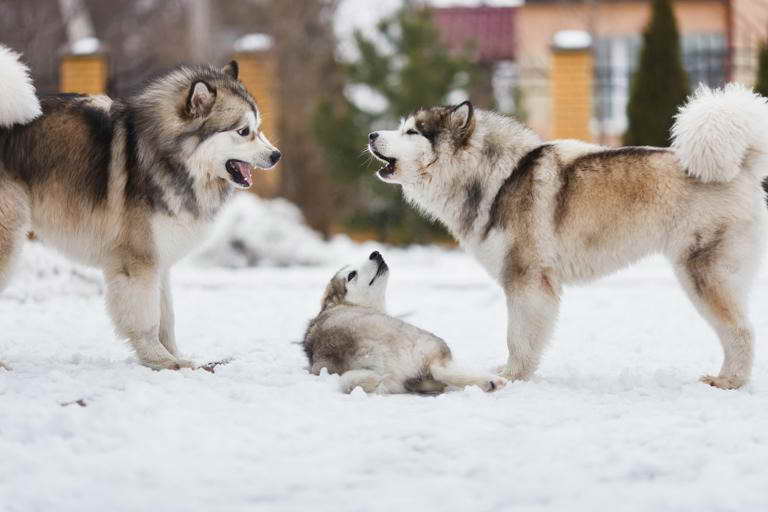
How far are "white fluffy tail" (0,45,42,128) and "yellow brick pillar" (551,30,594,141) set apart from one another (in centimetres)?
1311

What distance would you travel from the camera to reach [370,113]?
1588 centimetres

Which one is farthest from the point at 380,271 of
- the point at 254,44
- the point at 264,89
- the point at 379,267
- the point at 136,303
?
the point at 264,89

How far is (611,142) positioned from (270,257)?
324 inches

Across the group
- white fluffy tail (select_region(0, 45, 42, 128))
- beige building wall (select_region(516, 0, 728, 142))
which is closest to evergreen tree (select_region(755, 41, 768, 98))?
beige building wall (select_region(516, 0, 728, 142))

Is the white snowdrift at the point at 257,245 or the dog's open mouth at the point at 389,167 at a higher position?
the dog's open mouth at the point at 389,167

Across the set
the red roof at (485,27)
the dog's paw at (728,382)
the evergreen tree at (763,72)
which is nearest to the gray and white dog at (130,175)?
the dog's paw at (728,382)

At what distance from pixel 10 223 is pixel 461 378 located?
250 cm

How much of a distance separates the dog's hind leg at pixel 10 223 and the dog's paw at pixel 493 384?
2573mm

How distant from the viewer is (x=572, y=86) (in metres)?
17.4

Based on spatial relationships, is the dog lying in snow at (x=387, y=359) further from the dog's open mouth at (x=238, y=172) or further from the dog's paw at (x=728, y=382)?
the dog's paw at (x=728, y=382)

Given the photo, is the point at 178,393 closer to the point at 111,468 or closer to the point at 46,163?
the point at 111,468

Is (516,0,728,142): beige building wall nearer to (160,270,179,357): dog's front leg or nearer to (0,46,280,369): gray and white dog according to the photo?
(160,270,179,357): dog's front leg

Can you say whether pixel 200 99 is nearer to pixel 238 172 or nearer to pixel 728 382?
pixel 238 172

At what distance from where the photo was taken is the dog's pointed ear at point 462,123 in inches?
219
